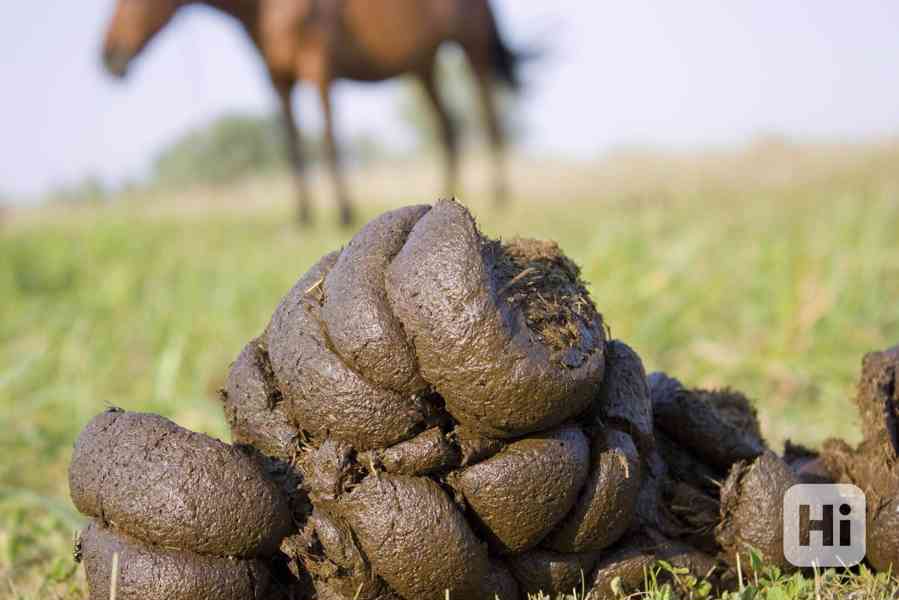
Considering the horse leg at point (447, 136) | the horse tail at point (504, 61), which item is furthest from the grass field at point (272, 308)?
the horse tail at point (504, 61)

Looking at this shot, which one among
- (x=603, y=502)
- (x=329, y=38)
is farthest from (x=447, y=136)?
(x=603, y=502)

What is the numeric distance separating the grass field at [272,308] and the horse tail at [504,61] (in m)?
3.88

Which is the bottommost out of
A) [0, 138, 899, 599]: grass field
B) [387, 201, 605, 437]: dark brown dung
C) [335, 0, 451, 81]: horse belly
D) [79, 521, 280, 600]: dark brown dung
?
[0, 138, 899, 599]: grass field

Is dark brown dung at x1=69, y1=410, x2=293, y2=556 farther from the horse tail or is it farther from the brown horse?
the horse tail

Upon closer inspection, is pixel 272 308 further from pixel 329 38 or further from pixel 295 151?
pixel 295 151

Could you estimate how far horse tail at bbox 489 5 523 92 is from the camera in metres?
11.6

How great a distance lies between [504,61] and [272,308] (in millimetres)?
7720

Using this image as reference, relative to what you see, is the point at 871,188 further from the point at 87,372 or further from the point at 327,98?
the point at 87,372

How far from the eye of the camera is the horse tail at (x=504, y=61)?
11617 mm

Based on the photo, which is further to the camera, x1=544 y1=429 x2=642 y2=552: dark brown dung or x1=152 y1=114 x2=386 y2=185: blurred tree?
x1=152 y1=114 x2=386 y2=185: blurred tree

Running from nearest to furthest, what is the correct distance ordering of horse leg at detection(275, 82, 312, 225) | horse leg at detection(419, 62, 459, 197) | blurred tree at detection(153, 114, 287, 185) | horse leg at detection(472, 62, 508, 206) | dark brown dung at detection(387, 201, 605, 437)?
dark brown dung at detection(387, 201, 605, 437), horse leg at detection(275, 82, 312, 225), horse leg at detection(419, 62, 459, 197), horse leg at detection(472, 62, 508, 206), blurred tree at detection(153, 114, 287, 185)

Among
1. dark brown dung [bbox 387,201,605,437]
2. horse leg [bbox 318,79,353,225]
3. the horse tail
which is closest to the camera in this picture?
dark brown dung [bbox 387,201,605,437]

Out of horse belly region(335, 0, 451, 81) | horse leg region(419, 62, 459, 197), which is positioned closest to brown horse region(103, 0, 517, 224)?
horse belly region(335, 0, 451, 81)

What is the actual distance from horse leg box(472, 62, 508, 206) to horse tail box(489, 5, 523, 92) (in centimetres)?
20
